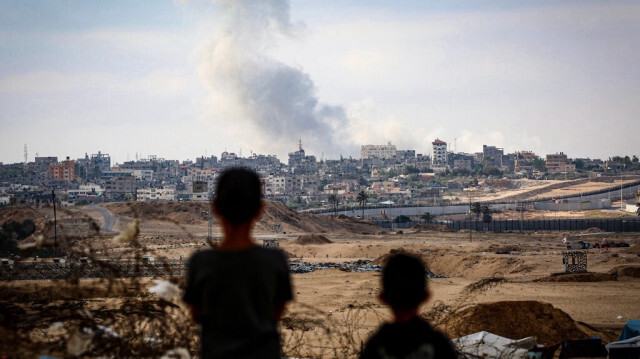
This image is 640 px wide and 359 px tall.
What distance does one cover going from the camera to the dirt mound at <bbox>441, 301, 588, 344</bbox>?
12.7 meters

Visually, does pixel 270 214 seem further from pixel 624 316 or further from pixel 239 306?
pixel 239 306

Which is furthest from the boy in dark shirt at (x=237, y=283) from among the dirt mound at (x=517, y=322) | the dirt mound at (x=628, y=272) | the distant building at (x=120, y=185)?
the distant building at (x=120, y=185)

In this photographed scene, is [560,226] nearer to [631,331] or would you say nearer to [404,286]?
[631,331]

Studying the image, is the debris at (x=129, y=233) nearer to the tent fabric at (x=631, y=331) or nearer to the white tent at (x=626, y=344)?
the white tent at (x=626, y=344)

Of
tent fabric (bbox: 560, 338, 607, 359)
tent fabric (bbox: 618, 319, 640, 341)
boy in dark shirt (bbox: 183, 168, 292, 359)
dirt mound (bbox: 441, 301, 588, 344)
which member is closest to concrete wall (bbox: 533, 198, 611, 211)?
dirt mound (bbox: 441, 301, 588, 344)

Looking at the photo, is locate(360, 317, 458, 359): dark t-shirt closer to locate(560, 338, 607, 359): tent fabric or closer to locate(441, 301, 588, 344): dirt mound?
locate(560, 338, 607, 359): tent fabric

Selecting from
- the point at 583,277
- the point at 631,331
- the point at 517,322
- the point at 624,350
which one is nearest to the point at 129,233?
the point at 624,350

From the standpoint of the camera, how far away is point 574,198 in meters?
156

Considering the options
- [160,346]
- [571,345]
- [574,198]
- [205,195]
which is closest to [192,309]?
[160,346]

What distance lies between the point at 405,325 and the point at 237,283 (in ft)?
2.41

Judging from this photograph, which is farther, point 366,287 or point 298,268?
point 298,268

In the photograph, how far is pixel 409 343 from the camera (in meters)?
3.08

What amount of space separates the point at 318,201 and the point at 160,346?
177 meters

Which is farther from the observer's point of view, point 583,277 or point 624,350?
point 583,277
